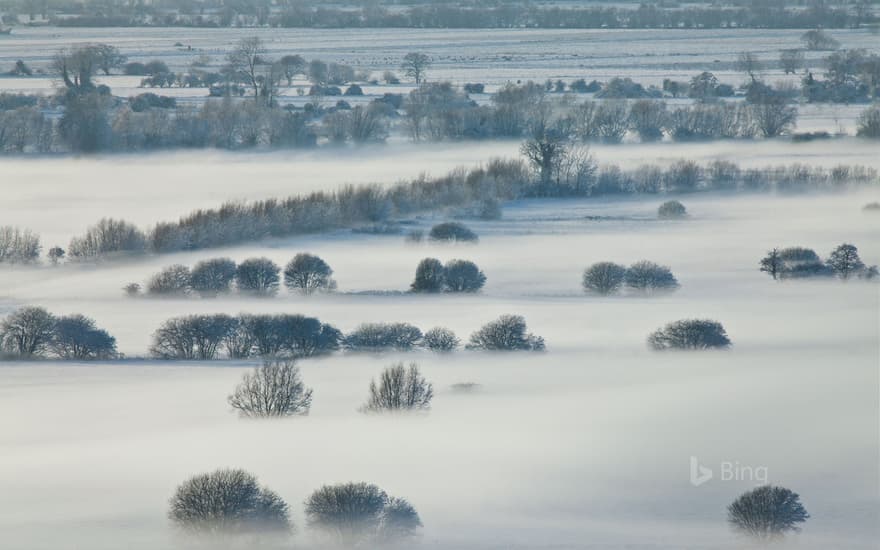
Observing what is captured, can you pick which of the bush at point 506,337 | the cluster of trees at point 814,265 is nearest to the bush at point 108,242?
the bush at point 506,337

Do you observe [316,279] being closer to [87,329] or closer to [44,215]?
[87,329]

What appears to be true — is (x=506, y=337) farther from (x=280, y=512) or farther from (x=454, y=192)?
(x=454, y=192)

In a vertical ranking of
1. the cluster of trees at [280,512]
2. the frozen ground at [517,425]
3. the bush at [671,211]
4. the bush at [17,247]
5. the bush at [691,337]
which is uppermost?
the bush at [671,211]

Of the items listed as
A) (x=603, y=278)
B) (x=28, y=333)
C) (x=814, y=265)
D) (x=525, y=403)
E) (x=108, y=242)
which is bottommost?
(x=525, y=403)

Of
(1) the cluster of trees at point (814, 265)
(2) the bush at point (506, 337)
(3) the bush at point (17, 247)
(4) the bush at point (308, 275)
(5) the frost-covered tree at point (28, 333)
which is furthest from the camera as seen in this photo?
(3) the bush at point (17, 247)

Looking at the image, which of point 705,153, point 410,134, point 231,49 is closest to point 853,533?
point 705,153

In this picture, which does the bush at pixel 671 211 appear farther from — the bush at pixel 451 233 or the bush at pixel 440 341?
the bush at pixel 440 341

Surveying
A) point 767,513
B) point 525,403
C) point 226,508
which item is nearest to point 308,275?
point 525,403
